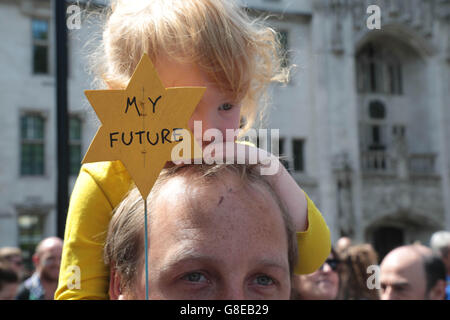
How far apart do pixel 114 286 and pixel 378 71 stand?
1610cm

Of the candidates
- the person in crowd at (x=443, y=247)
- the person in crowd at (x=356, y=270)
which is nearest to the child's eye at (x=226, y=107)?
the person in crowd at (x=356, y=270)

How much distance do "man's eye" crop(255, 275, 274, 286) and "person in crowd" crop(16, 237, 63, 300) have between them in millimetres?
3104

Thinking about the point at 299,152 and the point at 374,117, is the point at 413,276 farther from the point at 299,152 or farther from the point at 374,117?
the point at 374,117

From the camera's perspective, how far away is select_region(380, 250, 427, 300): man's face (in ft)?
8.93

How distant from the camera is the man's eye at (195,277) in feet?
3.19

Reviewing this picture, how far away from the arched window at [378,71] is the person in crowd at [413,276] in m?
13.4

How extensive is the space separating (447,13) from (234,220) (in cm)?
1611

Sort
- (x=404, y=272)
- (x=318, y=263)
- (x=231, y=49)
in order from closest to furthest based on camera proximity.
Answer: (x=231, y=49) → (x=318, y=263) → (x=404, y=272)

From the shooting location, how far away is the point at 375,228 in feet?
50.6

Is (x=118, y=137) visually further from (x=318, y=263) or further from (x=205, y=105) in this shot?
(x=318, y=263)

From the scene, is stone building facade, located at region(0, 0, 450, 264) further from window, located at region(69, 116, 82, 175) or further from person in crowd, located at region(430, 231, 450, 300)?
person in crowd, located at region(430, 231, 450, 300)

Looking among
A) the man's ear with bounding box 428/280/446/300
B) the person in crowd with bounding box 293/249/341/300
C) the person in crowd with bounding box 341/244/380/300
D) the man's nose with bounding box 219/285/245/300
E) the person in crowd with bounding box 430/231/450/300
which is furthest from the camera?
the person in crowd with bounding box 430/231/450/300

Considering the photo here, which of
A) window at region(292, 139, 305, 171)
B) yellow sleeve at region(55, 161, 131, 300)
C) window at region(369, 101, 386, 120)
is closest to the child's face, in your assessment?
yellow sleeve at region(55, 161, 131, 300)

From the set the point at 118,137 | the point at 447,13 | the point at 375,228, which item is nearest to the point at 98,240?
the point at 118,137
